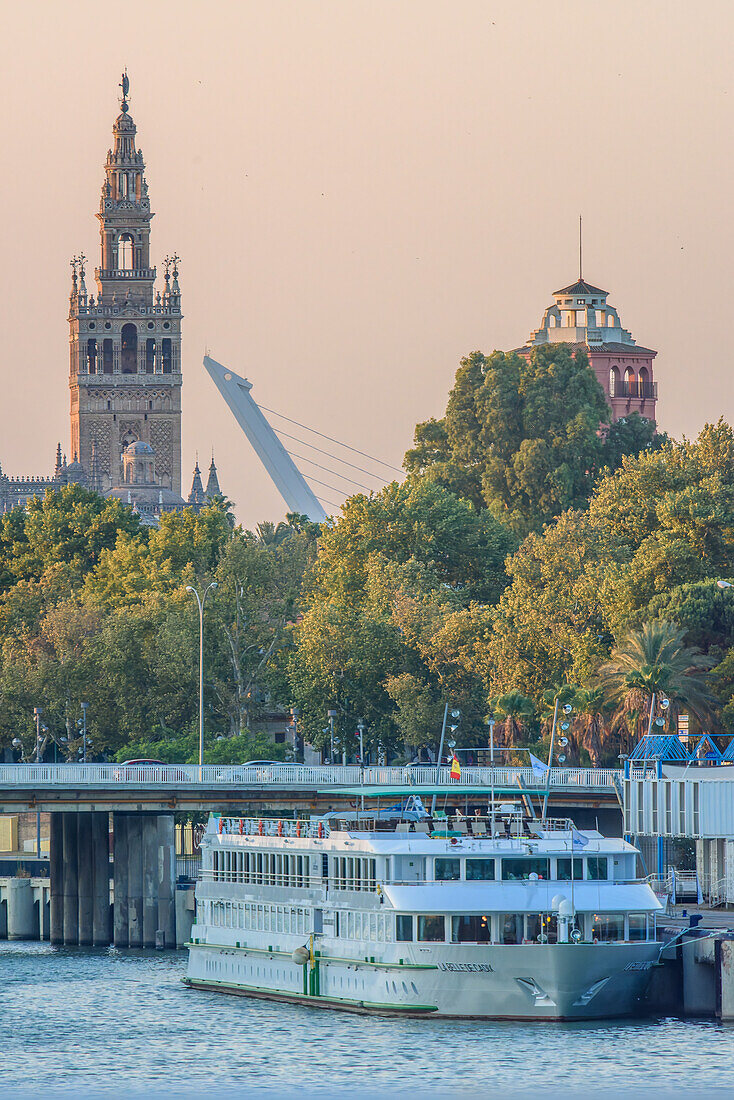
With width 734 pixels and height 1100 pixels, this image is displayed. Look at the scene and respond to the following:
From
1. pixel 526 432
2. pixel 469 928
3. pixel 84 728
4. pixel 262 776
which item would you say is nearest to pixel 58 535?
pixel 526 432

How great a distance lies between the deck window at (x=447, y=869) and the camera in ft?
264

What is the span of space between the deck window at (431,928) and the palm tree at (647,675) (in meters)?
36.8

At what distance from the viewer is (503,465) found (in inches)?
6885

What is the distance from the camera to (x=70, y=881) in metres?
120

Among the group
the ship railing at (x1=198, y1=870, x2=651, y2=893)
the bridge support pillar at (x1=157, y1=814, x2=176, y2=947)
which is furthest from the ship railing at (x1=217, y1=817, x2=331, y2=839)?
the bridge support pillar at (x1=157, y1=814, x2=176, y2=947)

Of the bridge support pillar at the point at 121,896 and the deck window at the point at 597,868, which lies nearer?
the deck window at the point at 597,868

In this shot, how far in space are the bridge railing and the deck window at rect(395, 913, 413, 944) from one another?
27.9 meters

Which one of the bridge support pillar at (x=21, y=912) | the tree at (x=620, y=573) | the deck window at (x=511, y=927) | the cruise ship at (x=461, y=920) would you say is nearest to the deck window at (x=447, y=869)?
the cruise ship at (x=461, y=920)

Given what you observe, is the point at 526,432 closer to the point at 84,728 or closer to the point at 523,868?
the point at 84,728

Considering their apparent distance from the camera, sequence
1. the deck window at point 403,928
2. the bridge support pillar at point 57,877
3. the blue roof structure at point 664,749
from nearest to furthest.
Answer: the deck window at point 403,928, the blue roof structure at point 664,749, the bridge support pillar at point 57,877

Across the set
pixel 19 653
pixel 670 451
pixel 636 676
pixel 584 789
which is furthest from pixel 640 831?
pixel 19 653

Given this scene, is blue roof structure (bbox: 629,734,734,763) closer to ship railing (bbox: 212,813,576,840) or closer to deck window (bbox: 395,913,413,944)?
ship railing (bbox: 212,813,576,840)

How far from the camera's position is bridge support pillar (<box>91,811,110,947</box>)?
11739cm

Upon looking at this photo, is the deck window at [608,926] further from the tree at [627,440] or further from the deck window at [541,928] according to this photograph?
the tree at [627,440]
